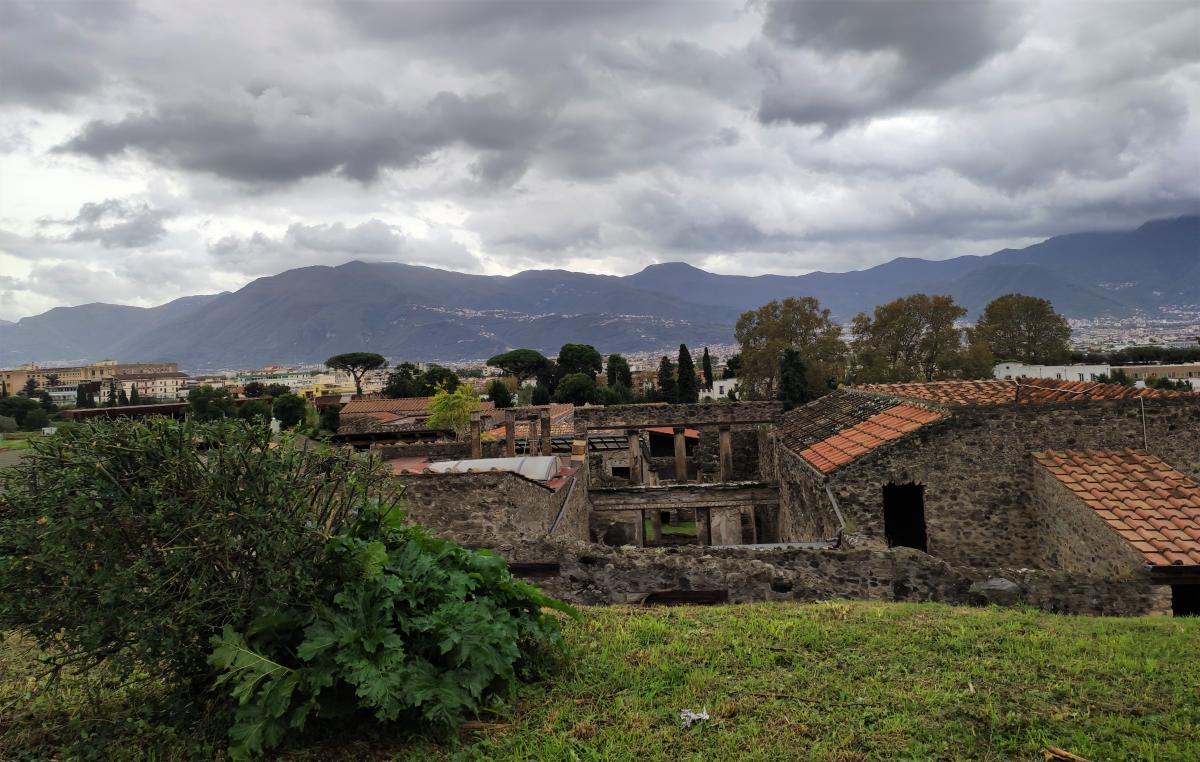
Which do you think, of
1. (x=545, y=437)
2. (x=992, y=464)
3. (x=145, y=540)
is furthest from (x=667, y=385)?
(x=145, y=540)

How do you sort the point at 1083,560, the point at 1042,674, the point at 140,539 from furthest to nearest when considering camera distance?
the point at 1083,560 → the point at 1042,674 → the point at 140,539

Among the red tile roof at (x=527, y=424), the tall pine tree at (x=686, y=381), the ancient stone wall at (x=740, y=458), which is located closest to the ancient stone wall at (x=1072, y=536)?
the ancient stone wall at (x=740, y=458)

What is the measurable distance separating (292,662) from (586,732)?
198 cm

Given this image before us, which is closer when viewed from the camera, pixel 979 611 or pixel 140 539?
pixel 140 539

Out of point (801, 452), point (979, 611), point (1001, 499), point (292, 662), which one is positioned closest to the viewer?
point (292, 662)

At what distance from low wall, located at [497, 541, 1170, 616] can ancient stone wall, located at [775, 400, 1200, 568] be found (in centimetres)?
375

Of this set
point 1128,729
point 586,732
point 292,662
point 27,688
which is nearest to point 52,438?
point 292,662

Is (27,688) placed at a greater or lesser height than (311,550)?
lesser

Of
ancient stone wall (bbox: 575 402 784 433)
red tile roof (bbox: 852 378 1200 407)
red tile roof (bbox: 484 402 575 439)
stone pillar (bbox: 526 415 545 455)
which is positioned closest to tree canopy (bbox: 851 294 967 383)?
red tile roof (bbox: 484 402 575 439)

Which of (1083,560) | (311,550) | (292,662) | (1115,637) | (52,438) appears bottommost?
(1083,560)

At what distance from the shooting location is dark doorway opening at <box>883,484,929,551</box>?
13695 millimetres

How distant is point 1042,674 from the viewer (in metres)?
5.29

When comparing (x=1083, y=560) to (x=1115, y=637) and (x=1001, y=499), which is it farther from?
(x=1115, y=637)

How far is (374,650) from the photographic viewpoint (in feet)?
14.0
